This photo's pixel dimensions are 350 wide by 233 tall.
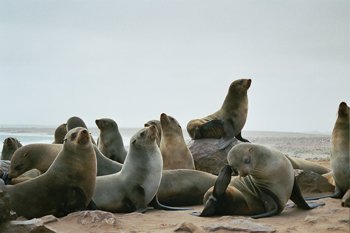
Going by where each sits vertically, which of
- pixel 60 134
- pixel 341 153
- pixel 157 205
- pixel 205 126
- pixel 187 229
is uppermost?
pixel 205 126

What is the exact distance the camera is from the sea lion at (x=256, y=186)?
408 cm

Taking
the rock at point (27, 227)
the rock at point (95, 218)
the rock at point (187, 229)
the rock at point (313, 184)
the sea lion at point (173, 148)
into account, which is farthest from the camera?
the sea lion at point (173, 148)

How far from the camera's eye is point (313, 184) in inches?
224

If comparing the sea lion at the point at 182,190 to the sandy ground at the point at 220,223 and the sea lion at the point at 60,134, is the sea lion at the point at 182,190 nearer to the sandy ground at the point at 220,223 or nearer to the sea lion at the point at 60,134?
the sandy ground at the point at 220,223

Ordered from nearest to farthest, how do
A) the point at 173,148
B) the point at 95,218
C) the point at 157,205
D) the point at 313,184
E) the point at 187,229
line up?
the point at 187,229, the point at 95,218, the point at 157,205, the point at 313,184, the point at 173,148

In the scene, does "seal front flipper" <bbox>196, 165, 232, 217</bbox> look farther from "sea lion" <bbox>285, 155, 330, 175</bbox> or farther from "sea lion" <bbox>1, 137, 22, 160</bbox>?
"sea lion" <bbox>1, 137, 22, 160</bbox>

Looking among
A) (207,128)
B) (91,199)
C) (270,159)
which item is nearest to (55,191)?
(91,199)

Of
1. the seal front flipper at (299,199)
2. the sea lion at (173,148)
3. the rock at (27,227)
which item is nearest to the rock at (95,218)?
the rock at (27,227)

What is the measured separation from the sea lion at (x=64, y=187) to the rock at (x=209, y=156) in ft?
10.5

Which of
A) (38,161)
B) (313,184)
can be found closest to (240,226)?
(313,184)

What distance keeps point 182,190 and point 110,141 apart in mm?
2374

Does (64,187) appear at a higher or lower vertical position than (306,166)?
higher

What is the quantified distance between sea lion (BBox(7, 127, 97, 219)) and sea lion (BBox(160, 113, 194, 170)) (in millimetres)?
2331

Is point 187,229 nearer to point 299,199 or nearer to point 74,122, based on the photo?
point 299,199
